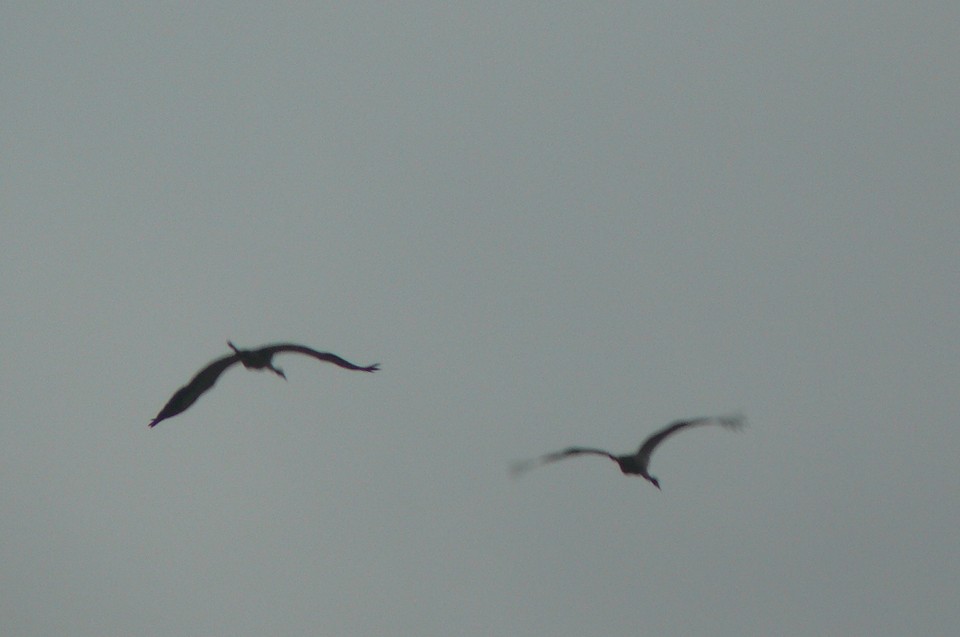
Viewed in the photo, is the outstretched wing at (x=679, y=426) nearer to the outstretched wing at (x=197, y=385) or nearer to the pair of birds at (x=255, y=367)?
the pair of birds at (x=255, y=367)

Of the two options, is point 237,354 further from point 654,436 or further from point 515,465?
point 654,436

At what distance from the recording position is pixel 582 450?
3688 centimetres

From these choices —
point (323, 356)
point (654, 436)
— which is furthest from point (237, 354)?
point (654, 436)

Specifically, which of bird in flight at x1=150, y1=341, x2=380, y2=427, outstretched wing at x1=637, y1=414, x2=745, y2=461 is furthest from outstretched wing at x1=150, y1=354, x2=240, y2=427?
outstretched wing at x1=637, y1=414, x2=745, y2=461

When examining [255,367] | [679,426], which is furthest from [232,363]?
[679,426]

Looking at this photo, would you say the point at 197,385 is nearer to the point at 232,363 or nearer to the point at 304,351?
the point at 232,363

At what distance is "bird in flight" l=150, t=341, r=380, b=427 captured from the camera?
32594mm

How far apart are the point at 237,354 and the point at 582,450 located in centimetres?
1121

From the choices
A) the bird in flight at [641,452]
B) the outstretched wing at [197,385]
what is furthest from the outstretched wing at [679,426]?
the outstretched wing at [197,385]

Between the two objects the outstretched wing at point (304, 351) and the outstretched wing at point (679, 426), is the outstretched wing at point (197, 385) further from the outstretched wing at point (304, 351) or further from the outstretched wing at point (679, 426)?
the outstretched wing at point (679, 426)

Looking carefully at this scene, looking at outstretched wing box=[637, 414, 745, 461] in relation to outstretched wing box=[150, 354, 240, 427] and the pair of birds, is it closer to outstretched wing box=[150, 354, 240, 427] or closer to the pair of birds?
the pair of birds

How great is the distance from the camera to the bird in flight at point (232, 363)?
32.6 meters

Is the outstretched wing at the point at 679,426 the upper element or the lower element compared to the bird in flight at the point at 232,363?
upper

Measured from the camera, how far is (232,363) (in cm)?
3384
